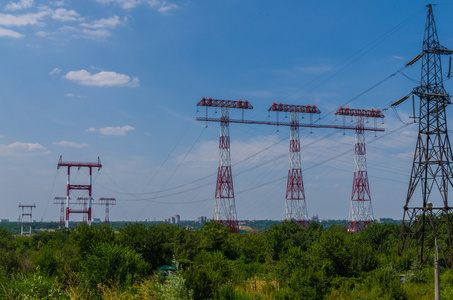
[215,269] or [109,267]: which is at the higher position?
[109,267]

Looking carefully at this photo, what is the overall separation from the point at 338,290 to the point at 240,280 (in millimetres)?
8991

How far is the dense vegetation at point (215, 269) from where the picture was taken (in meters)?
25.6

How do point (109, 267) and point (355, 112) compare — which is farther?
point (355, 112)

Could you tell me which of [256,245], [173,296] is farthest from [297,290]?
[256,245]

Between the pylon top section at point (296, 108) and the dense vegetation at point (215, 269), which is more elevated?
the pylon top section at point (296, 108)

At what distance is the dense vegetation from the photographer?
25.6m

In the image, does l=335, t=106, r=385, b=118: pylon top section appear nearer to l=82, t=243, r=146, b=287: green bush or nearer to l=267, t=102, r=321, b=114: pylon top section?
l=267, t=102, r=321, b=114: pylon top section

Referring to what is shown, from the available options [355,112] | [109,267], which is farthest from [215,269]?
[355,112]

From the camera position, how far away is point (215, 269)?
3706cm

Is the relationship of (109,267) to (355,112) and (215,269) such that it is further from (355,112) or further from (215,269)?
(355,112)

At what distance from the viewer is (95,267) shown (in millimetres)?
35219

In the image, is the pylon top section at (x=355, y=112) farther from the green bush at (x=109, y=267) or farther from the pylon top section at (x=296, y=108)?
the green bush at (x=109, y=267)

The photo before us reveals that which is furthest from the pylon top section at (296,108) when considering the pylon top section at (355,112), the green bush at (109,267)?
the green bush at (109,267)

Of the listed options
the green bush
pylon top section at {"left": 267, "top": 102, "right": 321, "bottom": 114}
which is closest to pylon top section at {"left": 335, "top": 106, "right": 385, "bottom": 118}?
pylon top section at {"left": 267, "top": 102, "right": 321, "bottom": 114}
